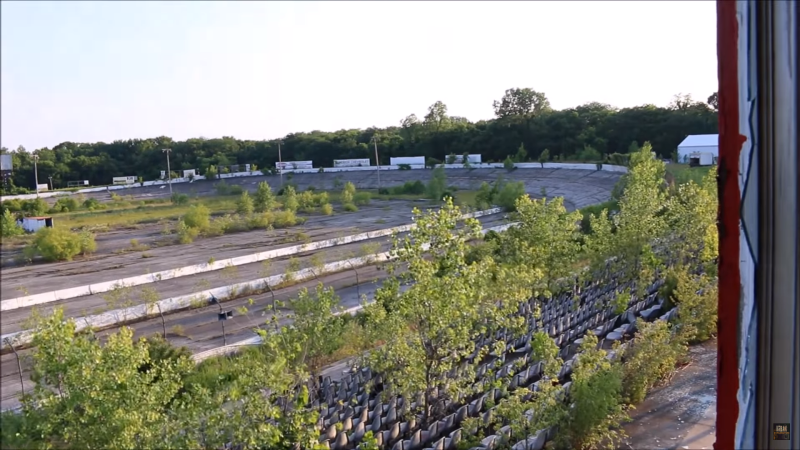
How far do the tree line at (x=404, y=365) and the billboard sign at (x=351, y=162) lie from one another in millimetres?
69988

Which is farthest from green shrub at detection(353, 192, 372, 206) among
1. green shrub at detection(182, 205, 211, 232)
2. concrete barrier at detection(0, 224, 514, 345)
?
concrete barrier at detection(0, 224, 514, 345)

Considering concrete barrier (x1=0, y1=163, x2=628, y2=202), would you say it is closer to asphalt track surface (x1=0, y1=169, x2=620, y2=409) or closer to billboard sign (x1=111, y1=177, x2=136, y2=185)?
asphalt track surface (x1=0, y1=169, x2=620, y2=409)

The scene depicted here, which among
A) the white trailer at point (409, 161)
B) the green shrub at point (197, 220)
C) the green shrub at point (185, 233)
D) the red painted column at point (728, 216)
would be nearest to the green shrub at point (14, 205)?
the green shrub at point (197, 220)

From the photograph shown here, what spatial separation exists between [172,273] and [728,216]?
97.3ft

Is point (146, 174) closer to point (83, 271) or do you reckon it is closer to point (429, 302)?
point (83, 271)

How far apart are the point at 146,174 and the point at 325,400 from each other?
81.8 meters

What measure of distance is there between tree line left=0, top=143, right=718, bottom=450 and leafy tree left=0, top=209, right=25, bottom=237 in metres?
29.2

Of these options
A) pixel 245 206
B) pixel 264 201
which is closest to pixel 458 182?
pixel 264 201

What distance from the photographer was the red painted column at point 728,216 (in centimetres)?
177

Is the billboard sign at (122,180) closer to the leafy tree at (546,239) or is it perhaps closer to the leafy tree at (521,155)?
the leafy tree at (521,155)

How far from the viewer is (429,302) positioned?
10.6 metres

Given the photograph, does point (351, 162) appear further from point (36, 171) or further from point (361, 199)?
point (36, 171)

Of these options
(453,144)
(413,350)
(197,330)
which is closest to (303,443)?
(413,350)

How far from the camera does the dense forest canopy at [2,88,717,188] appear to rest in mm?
63369
